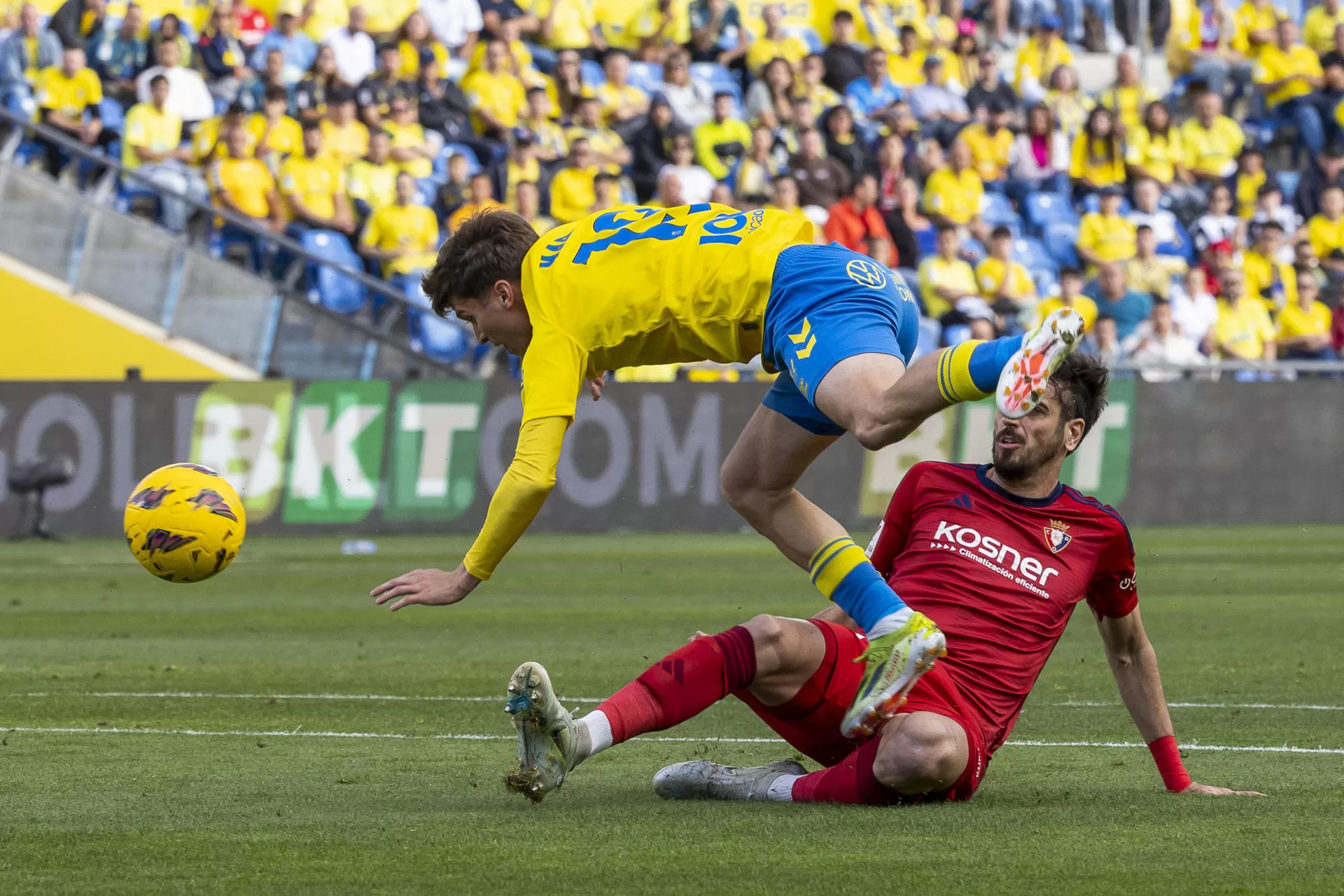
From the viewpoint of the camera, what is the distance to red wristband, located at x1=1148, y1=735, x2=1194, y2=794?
5.75 meters

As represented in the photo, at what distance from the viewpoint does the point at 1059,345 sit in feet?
16.9

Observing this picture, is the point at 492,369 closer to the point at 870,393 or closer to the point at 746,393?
the point at 746,393

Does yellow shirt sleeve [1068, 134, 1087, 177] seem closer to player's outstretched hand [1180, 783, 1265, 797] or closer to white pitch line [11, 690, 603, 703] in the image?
white pitch line [11, 690, 603, 703]

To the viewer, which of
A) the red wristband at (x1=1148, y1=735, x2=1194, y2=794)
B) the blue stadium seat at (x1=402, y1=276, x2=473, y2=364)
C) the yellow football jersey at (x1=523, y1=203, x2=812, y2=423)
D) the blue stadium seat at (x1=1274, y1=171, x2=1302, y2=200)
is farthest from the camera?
the blue stadium seat at (x1=1274, y1=171, x2=1302, y2=200)

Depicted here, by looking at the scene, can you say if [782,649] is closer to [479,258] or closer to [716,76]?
[479,258]

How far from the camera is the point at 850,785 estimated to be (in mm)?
5480

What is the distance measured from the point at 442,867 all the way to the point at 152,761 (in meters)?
2.33

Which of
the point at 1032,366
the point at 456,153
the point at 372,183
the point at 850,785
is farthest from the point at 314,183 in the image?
the point at 1032,366

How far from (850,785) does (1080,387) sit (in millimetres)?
1300

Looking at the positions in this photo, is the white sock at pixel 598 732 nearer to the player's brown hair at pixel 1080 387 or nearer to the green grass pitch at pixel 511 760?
the green grass pitch at pixel 511 760

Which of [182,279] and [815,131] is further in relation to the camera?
[815,131]

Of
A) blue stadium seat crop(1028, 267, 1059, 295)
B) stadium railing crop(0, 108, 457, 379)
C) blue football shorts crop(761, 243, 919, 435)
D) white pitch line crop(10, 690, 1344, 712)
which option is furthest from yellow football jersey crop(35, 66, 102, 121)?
blue football shorts crop(761, 243, 919, 435)

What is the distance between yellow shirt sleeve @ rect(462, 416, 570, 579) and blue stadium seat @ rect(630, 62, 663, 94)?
18.1 meters

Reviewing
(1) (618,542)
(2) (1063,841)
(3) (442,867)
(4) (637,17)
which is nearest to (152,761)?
(3) (442,867)
